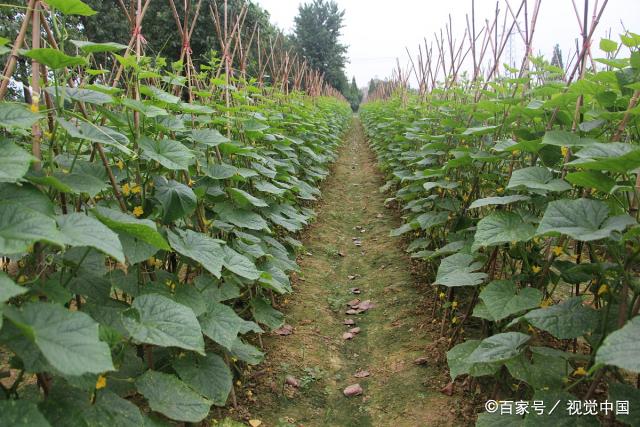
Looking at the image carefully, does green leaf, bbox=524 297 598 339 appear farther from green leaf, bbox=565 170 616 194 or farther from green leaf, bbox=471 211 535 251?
green leaf, bbox=565 170 616 194

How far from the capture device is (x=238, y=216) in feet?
8.12

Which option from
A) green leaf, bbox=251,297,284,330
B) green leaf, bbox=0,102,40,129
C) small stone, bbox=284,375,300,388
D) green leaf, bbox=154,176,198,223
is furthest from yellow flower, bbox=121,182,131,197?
small stone, bbox=284,375,300,388

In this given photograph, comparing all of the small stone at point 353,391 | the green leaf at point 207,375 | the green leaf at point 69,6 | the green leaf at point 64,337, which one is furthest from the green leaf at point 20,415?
the small stone at point 353,391

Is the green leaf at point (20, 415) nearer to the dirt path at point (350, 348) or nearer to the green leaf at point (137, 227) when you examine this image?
the green leaf at point (137, 227)

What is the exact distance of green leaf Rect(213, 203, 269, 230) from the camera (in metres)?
2.43

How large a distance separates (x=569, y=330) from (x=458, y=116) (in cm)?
261

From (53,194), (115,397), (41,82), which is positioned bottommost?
(115,397)

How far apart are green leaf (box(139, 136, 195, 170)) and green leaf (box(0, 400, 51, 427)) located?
99 centimetres

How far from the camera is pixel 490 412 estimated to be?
1778 millimetres

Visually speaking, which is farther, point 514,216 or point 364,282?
point 364,282

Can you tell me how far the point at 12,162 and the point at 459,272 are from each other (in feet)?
6.19

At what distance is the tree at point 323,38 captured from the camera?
138 feet

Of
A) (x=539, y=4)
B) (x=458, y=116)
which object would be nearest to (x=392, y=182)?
(x=458, y=116)

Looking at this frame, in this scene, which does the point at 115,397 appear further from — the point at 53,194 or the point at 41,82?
the point at 41,82
